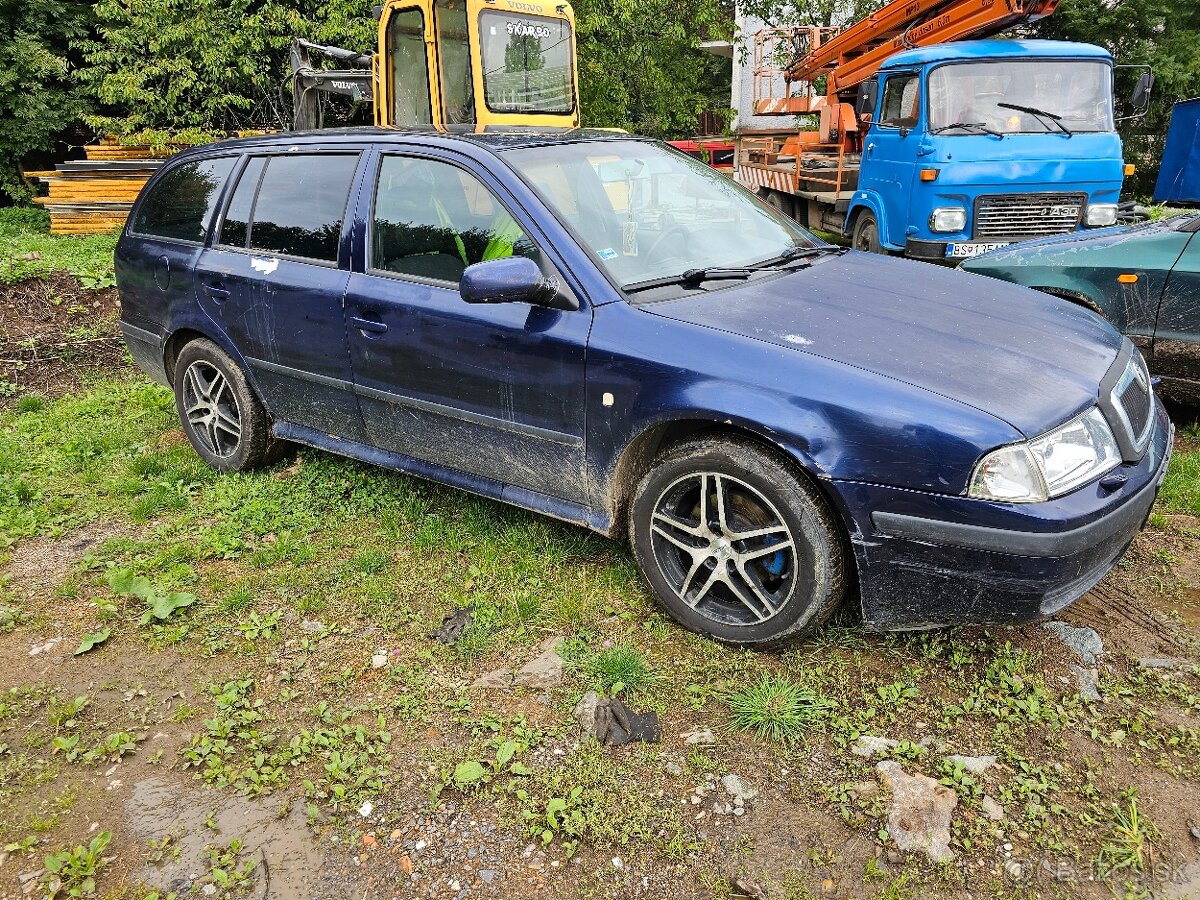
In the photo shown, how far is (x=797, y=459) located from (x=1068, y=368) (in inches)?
39.2

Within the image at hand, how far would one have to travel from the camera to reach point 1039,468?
8.54ft

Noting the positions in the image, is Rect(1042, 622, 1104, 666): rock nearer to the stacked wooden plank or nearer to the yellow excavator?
the yellow excavator

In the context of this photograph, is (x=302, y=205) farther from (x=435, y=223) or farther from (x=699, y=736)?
(x=699, y=736)

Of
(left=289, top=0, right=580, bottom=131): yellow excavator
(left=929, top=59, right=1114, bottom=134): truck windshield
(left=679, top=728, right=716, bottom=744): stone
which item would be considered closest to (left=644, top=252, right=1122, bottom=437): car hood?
(left=679, top=728, right=716, bottom=744): stone

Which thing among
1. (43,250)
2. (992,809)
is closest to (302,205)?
(992,809)

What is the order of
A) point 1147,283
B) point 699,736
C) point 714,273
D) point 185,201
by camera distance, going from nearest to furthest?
point 699,736
point 714,273
point 1147,283
point 185,201

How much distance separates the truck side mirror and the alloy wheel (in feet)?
24.2

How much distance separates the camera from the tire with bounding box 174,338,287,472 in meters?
4.64

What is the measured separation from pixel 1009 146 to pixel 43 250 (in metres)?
11.3

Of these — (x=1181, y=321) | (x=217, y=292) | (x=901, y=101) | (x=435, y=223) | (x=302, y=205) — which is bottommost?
(x=1181, y=321)

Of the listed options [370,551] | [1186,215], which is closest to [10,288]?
[370,551]

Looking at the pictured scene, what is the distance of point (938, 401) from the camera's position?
2654 mm

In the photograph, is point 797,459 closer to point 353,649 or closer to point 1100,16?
point 353,649

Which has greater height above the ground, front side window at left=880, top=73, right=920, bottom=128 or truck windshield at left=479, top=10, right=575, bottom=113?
truck windshield at left=479, top=10, right=575, bottom=113
